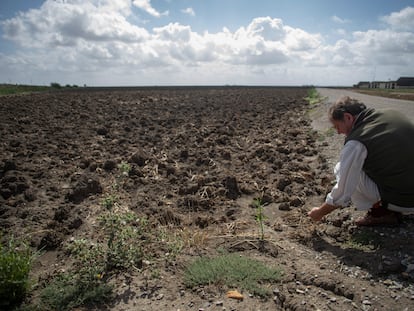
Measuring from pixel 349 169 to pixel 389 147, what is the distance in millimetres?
390

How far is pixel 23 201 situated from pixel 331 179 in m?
4.72

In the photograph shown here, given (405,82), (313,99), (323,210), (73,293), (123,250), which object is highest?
(405,82)

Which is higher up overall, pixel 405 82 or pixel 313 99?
pixel 405 82

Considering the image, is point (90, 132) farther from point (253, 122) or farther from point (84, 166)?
point (253, 122)

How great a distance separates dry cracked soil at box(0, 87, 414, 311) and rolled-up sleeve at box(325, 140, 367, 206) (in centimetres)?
62

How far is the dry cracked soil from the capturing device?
8.86 feet

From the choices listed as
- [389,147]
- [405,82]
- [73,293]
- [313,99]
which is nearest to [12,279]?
[73,293]

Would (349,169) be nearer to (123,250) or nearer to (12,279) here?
(123,250)

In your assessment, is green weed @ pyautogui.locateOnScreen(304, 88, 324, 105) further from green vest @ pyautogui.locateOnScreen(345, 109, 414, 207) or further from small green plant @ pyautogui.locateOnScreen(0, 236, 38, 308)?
small green plant @ pyautogui.locateOnScreen(0, 236, 38, 308)

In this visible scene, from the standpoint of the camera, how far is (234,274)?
2.87 m

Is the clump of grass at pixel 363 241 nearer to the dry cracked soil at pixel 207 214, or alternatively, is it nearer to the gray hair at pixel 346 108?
the dry cracked soil at pixel 207 214

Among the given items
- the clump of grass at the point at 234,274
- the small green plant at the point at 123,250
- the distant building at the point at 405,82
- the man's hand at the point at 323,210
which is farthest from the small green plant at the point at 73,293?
the distant building at the point at 405,82

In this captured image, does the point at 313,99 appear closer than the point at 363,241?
No

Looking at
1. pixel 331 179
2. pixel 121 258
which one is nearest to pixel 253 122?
pixel 331 179
